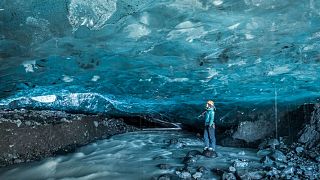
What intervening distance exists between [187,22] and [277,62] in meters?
4.00

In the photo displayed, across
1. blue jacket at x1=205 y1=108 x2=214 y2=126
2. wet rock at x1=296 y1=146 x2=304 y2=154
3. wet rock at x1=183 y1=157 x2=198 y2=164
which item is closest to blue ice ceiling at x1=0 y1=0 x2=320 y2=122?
blue jacket at x1=205 y1=108 x2=214 y2=126

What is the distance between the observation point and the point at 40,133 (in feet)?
38.2

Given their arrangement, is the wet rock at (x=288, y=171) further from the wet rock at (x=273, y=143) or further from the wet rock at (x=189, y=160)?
the wet rock at (x=273, y=143)

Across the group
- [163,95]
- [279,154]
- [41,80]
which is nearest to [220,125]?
[163,95]

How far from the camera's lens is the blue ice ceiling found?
6.26 m

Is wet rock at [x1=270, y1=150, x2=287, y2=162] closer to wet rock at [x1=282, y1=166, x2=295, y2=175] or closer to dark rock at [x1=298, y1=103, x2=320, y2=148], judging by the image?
wet rock at [x1=282, y1=166, x2=295, y2=175]

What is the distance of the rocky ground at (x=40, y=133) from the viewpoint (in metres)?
10.6

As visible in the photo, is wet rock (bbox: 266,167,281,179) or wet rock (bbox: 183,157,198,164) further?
wet rock (bbox: 183,157,198,164)

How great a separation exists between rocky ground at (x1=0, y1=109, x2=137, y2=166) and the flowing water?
654 millimetres

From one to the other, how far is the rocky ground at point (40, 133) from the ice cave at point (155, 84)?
0.04 meters

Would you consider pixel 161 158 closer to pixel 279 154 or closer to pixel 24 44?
pixel 279 154

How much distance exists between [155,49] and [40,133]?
632cm

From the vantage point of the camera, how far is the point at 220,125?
704 inches

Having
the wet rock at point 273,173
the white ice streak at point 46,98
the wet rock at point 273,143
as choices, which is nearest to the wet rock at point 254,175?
the wet rock at point 273,173
